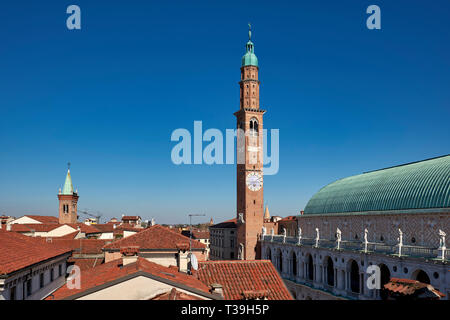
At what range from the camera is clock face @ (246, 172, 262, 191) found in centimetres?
6800

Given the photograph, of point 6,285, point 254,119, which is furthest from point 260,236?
point 6,285

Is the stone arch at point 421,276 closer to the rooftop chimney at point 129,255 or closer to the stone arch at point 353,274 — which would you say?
the stone arch at point 353,274

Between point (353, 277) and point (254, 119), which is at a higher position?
point (254, 119)

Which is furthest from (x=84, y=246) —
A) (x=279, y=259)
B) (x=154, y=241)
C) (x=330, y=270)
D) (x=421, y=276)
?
(x=421, y=276)

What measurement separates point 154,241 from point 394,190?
1031 inches

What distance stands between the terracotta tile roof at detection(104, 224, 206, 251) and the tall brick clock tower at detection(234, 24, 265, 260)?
116ft

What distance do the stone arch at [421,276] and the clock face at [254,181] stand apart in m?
37.5

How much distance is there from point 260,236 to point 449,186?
37.7 m

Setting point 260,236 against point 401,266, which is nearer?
point 401,266

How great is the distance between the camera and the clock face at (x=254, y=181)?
68000mm

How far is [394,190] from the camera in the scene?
4228 cm
